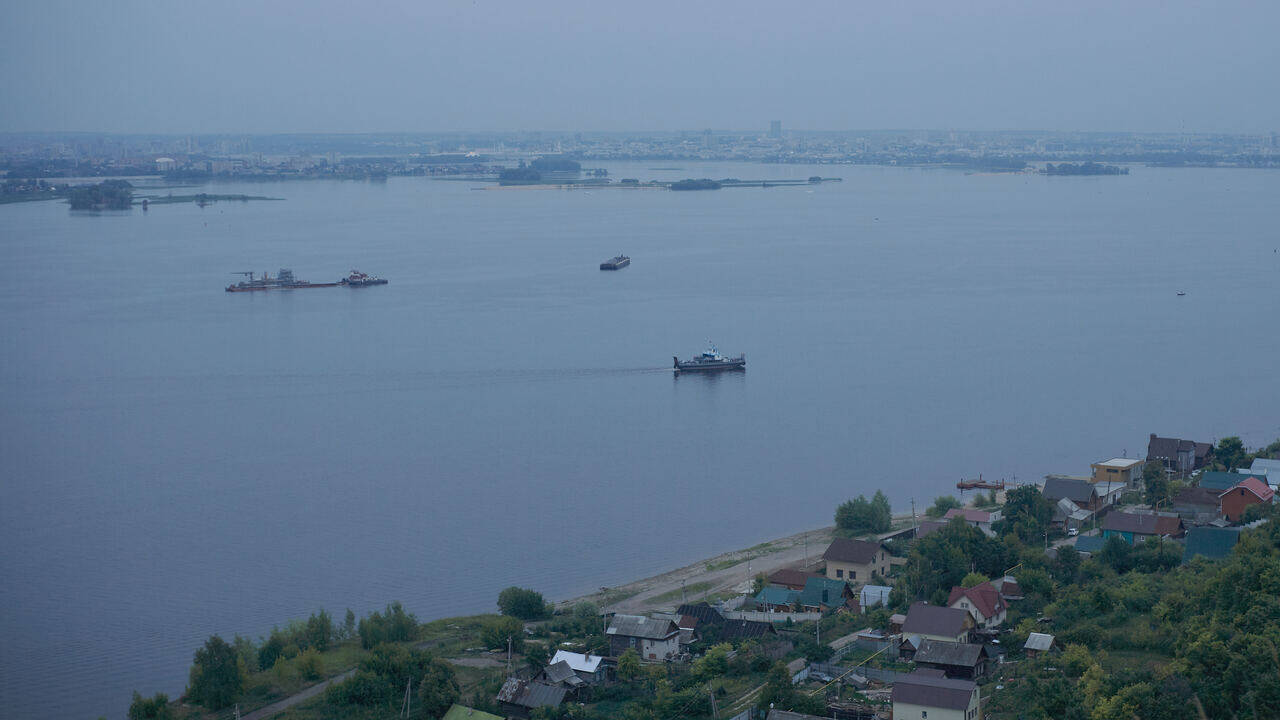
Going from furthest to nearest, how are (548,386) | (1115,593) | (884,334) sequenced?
(884,334), (548,386), (1115,593)

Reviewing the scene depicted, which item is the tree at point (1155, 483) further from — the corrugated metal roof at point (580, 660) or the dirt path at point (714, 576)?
the corrugated metal roof at point (580, 660)

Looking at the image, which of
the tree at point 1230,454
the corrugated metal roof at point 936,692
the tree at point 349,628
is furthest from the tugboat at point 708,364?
the corrugated metal roof at point 936,692

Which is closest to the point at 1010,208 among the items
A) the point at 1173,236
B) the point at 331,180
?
the point at 1173,236

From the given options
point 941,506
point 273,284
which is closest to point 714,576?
point 941,506

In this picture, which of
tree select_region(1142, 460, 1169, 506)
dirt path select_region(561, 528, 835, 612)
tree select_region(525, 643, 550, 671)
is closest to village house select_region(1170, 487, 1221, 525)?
tree select_region(1142, 460, 1169, 506)

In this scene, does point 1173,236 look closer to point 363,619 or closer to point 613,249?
point 613,249

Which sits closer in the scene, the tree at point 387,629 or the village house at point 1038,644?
the village house at point 1038,644

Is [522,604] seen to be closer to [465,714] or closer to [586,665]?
[586,665]
